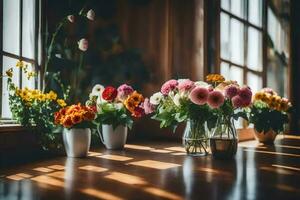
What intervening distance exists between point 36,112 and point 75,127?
20 cm

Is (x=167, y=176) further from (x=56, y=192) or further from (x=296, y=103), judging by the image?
(x=296, y=103)

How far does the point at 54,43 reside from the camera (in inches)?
90.4

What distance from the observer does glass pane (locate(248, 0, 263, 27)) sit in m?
3.39

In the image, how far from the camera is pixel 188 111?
1.99 meters

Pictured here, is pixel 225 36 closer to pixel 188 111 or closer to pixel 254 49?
pixel 254 49

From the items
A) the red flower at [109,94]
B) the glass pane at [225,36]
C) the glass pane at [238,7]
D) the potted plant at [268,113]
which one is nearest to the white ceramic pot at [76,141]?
the red flower at [109,94]

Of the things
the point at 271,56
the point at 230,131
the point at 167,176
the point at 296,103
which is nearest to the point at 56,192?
the point at 167,176

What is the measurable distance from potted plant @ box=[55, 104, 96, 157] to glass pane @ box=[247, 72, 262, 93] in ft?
5.86

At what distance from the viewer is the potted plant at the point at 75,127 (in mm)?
1823

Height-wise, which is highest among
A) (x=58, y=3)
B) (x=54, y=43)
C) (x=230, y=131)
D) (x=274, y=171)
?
(x=58, y=3)

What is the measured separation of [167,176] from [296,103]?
323 cm

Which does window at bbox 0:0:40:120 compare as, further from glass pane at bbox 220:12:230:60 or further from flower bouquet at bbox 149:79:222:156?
glass pane at bbox 220:12:230:60

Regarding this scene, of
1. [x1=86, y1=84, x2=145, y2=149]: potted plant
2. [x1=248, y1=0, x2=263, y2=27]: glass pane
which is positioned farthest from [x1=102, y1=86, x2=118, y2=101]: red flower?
[x1=248, y1=0, x2=263, y2=27]: glass pane

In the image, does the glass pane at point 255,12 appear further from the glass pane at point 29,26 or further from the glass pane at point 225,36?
the glass pane at point 29,26
